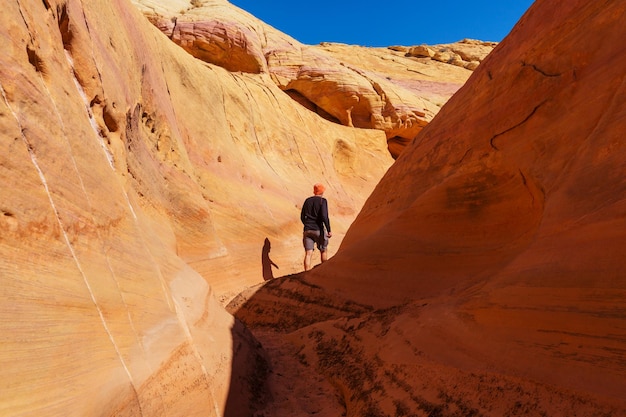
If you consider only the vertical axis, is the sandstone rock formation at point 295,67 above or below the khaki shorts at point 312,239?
above

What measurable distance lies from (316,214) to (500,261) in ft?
12.3

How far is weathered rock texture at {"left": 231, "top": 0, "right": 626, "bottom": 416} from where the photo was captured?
1.88 m

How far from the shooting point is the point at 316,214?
6.73 m

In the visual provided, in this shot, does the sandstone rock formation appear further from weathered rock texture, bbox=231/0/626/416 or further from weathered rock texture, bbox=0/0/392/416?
weathered rock texture, bbox=231/0/626/416

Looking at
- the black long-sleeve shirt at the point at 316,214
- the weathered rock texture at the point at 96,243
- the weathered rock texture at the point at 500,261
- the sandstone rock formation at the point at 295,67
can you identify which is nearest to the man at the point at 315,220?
the black long-sleeve shirt at the point at 316,214

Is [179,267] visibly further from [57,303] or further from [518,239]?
[518,239]

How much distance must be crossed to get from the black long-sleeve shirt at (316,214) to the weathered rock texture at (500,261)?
1.24 m

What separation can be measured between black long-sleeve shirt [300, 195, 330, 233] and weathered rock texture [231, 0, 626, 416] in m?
→ 1.24

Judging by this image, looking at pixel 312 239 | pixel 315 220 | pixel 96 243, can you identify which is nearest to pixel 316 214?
pixel 315 220

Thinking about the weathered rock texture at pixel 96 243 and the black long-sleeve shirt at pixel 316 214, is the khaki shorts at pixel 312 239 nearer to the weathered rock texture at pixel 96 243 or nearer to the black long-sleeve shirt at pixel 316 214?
the black long-sleeve shirt at pixel 316 214

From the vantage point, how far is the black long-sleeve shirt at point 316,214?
6664mm

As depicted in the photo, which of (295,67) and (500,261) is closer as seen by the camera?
(500,261)

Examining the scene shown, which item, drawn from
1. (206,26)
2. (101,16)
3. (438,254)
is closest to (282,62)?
(206,26)

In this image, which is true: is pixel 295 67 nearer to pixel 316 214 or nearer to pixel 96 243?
pixel 316 214
